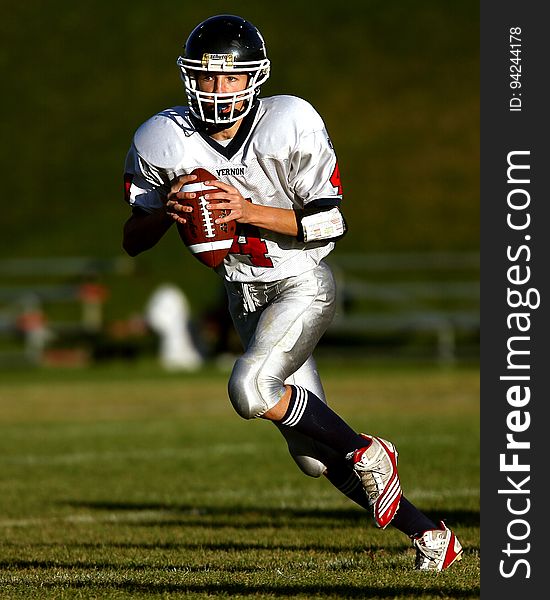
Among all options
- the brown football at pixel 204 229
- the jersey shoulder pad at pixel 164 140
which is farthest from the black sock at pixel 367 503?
the jersey shoulder pad at pixel 164 140

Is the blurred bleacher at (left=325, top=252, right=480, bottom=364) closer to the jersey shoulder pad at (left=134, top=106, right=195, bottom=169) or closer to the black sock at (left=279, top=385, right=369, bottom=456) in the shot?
the jersey shoulder pad at (left=134, top=106, right=195, bottom=169)

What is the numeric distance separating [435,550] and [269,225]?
50.9 inches

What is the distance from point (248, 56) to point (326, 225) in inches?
26.8

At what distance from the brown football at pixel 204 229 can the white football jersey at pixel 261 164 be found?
19cm

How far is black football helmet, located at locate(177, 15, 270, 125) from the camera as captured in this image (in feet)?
15.6

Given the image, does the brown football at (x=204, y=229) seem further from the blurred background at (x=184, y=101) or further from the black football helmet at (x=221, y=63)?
the blurred background at (x=184, y=101)

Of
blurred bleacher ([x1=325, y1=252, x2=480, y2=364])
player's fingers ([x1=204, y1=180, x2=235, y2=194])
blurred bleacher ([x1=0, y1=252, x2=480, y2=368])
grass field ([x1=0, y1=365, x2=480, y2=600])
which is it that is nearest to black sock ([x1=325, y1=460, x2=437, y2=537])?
grass field ([x1=0, y1=365, x2=480, y2=600])

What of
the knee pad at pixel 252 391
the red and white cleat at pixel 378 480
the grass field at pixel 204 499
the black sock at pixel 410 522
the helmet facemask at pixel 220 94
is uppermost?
the helmet facemask at pixel 220 94

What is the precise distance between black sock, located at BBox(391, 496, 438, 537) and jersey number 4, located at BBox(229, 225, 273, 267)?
1.02 meters

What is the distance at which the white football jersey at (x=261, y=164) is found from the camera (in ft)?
15.8

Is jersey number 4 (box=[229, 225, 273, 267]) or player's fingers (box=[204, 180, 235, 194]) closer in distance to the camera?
player's fingers (box=[204, 180, 235, 194])

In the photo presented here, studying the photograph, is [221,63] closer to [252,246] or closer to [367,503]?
[252,246]

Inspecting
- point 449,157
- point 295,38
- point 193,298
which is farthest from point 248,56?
point 295,38

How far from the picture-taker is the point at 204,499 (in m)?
6.98
